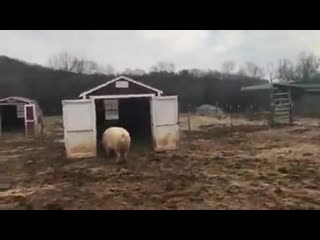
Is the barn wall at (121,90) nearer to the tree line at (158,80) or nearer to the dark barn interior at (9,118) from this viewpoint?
the tree line at (158,80)

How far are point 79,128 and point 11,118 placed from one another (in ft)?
24.6

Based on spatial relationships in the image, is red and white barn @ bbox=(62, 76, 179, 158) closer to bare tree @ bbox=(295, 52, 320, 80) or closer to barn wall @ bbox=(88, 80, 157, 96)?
barn wall @ bbox=(88, 80, 157, 96)

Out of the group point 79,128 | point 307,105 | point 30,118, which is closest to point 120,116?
point 79,128

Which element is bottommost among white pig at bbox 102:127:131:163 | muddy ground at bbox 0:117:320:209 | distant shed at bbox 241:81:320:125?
muddy ground at bbox 0:117:320:209

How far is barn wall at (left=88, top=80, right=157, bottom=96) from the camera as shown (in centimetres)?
804

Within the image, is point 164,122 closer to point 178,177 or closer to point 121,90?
point 121,90

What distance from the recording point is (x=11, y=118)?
554 inches

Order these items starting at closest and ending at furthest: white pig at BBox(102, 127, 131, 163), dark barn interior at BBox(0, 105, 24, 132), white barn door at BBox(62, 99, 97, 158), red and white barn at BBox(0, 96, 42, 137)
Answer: white pig at BBox(102, 127, 131, 163) → white barn door at BBox(62, 99, 97, 158) → red and white barn at BBox(0, 96, 42, 137) → dark barn interior at BBox(0, 105, 24, 132)

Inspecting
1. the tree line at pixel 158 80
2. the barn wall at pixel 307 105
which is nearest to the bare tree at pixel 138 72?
the tree line at pixel 158 80

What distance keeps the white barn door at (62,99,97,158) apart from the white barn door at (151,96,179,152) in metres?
1.28

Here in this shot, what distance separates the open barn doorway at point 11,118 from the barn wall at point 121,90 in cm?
696

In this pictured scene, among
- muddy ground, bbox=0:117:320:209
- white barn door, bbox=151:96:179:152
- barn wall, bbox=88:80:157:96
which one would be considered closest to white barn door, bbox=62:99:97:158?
muddy ground, bbox=0:117:320:209
